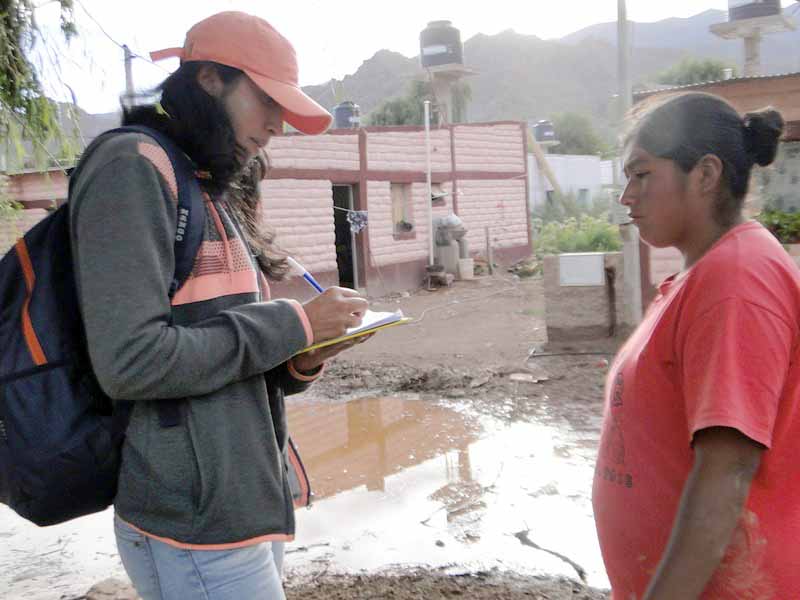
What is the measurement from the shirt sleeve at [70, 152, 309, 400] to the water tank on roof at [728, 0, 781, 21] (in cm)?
1970

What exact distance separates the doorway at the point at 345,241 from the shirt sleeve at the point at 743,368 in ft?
49.9

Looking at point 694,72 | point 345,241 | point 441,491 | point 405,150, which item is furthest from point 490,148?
point 694,72

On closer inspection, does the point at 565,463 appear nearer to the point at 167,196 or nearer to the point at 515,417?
the point at 515,417

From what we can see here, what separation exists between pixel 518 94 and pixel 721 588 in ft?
409

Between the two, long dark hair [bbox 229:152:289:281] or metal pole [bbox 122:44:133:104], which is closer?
metal pole [bbox 122:44:133:104]

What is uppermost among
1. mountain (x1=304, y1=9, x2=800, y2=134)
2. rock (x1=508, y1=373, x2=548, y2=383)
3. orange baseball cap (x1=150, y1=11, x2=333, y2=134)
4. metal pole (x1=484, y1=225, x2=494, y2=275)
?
mountain (x1=304, y1=9, x2=800, y2=134)

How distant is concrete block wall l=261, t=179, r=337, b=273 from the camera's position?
571 inches

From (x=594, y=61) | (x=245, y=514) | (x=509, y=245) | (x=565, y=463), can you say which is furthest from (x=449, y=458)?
(x=594, y=61)

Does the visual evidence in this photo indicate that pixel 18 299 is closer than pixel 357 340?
Yes

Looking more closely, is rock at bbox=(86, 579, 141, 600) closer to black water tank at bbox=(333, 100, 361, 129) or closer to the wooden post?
the wooden post

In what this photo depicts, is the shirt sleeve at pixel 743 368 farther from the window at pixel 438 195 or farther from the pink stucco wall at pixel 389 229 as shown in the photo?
the window at pixel 438 195

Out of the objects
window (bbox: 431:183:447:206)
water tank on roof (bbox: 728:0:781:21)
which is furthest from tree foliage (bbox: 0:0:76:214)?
water tank on roof (bbox: 728:0:781:21)

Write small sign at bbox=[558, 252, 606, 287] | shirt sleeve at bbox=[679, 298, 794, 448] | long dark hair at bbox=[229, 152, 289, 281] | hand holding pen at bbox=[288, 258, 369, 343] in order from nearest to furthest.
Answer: shirt sleeve at bbox=[679, 298, 794, 448] → hand holding pen at bbox=[288, 258, 369, 343] → long dark hair at bbox=[229, 152, 289, 281] → small sign at bbox=[558, 252, 606, 287]

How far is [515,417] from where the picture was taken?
6.67m
